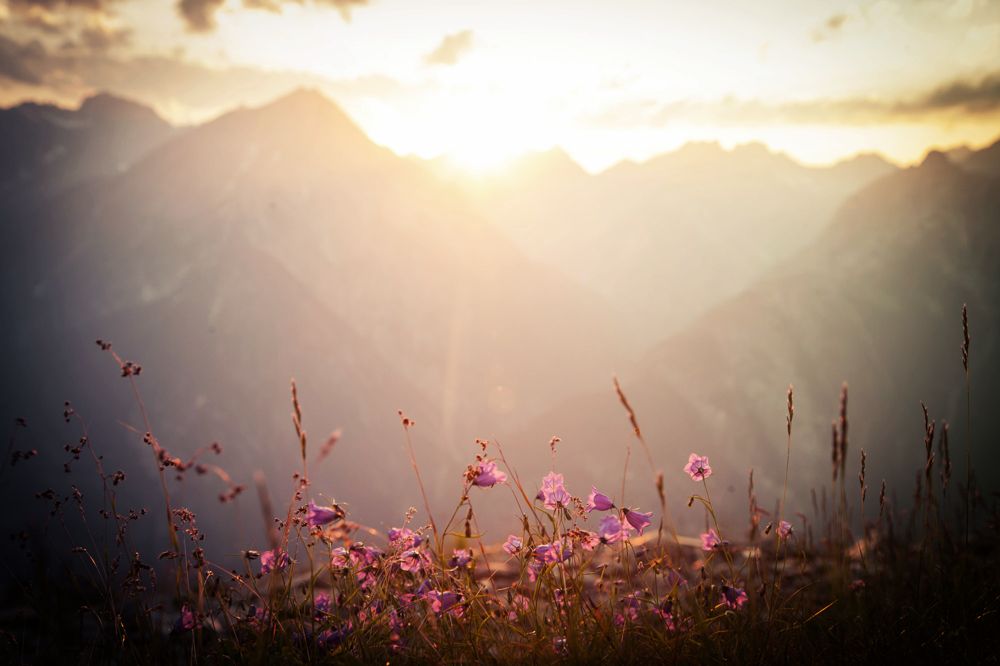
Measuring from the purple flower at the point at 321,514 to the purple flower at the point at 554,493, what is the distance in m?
1.10

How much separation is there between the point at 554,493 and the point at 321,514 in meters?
1.25

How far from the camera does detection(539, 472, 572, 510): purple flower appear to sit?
3016 mm

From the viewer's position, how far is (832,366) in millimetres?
118188

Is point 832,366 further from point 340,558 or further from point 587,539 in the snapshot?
point 340,558

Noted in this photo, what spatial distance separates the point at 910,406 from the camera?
107m

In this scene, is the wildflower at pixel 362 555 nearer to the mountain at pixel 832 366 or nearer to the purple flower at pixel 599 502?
the purple flower at pixel 599 502

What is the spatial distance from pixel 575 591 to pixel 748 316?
141 meters

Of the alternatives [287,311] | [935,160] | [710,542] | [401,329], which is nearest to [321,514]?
[710,542]

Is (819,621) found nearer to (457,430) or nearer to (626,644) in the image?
(626,644)

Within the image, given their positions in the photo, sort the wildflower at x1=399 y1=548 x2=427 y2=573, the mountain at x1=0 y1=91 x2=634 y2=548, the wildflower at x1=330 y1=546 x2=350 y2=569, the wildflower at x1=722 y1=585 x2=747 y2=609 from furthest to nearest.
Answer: the mountain at x1=0 y1=91 x2=634 y2=548 < the wildflower at x1=330 y1=546 x2=350 y2=569 < the wildflower at x1=399 y1=548 x2=427 y2=573 < the wildflower at x1=722 y1=585 x2=747 y2=609

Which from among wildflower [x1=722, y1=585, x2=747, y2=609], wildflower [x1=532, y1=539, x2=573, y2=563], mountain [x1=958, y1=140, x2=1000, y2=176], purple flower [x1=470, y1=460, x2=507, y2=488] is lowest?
wildflower [x1=722, y1=585, x2=747, y2=609]

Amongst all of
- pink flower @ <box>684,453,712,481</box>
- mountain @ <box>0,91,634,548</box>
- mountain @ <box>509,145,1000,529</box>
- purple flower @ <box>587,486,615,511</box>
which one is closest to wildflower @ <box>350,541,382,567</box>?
purple flower @ <box>587,486,615,511</box>

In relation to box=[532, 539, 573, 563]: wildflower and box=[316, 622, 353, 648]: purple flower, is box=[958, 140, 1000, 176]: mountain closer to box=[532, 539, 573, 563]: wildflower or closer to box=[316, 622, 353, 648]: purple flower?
box=[532, 539, 573, 563]: wildflower

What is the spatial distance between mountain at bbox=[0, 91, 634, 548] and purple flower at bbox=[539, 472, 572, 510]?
11641 centimetres
